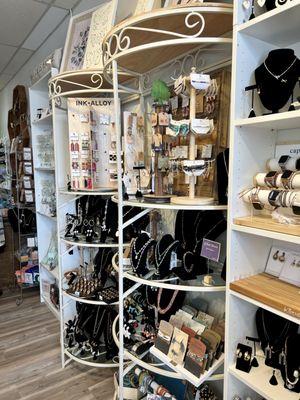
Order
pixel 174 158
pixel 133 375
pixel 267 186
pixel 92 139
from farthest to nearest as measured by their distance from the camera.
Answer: pixel 92 139 < pixel 133 375 < pixel 174 158 < pixel 267 186

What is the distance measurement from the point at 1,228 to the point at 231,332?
126 inches

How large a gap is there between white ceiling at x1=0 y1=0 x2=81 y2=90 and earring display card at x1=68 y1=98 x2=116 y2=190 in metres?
1.02

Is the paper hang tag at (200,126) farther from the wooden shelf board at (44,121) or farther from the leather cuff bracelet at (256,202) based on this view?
the wooden shelf board at (44,121)

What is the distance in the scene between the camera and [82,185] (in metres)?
1.95

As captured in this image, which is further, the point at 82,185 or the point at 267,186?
the point at 82,185

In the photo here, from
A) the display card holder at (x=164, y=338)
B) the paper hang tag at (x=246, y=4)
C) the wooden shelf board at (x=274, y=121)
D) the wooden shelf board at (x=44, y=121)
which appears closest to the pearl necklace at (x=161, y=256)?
the display card holder at (x=164, y=338)

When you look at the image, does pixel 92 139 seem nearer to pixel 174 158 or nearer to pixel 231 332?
pixel 174 158

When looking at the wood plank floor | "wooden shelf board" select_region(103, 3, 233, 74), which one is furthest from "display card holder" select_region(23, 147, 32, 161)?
"wooden shelf board" select_region(103, 3, 233, 74)

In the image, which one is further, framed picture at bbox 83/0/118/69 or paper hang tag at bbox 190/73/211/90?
framed picture at bbox 83/0/118/69

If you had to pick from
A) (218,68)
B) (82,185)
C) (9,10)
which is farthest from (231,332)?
(9,10)

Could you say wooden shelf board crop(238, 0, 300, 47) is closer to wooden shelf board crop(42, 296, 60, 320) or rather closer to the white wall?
the white wall

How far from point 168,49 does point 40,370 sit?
2.30 metres

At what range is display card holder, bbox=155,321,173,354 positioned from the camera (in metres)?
1.34

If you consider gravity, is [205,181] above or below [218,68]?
below
